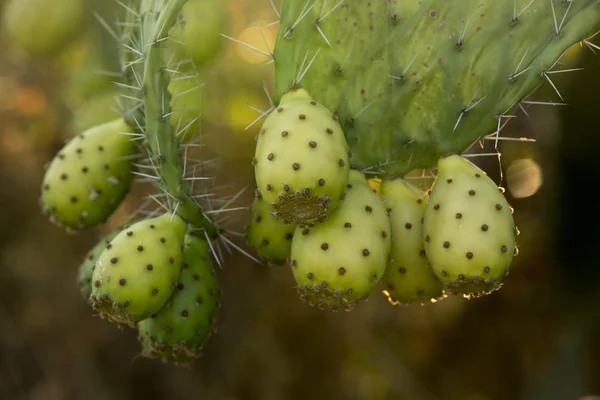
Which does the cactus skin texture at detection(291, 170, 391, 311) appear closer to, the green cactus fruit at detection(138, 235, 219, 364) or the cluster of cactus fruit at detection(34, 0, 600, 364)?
the cluster of cactus fruit at detection(34, 0, 600, 364)

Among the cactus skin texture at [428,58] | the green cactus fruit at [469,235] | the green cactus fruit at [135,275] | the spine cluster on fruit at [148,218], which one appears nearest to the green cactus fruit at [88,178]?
the spine cluster on fruit at [148,218]

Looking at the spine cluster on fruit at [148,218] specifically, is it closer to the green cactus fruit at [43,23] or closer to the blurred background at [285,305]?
the green cactus fruit at [43,23]

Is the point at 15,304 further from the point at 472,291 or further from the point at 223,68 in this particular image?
the point at 472,291

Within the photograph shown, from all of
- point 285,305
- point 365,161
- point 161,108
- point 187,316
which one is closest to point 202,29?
point 161,108

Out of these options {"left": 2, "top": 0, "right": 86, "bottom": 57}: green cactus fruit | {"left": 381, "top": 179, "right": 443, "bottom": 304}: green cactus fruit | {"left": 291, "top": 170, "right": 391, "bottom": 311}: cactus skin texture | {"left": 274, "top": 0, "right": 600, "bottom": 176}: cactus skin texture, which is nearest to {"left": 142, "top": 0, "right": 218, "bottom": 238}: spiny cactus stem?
{"left": 274, "top": 0, "right": 600, "bottom": 176}: cactus skin texture

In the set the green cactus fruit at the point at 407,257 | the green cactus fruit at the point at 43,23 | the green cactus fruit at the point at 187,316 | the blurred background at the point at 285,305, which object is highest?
the green cactus fruit at the point at 43,23

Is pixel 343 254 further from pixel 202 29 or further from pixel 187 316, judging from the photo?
pixel 202 29

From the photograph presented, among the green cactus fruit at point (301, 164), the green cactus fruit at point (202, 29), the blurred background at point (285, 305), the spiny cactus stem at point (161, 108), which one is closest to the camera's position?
the green cactus fruit at point (301, 164)

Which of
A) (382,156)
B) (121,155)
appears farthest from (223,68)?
(382,156)
